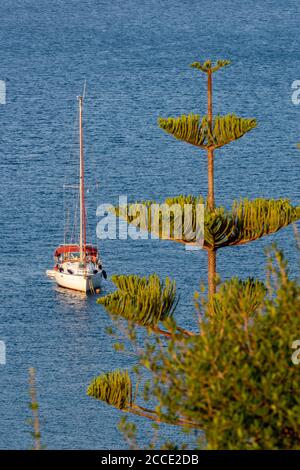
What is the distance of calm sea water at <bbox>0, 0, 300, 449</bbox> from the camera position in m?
78.9

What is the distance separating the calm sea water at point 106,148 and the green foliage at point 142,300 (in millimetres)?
35966

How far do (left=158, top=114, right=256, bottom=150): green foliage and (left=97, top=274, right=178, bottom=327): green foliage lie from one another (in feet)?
8.02

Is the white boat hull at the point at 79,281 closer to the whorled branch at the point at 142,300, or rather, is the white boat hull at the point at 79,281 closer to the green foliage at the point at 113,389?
the green foliage at the point at 113,389

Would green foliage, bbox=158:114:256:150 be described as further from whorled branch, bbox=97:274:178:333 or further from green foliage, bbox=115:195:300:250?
whorled branch, bbox=97:274:178:333

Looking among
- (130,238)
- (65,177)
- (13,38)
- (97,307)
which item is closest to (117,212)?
(97,307)

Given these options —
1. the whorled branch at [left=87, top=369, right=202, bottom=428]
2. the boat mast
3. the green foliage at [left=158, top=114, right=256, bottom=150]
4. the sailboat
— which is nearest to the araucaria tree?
the whorled branch at [left=87, top=369, right=202, bottom=428]

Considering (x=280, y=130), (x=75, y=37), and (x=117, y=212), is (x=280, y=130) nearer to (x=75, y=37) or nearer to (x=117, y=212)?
(x=75, y=37)

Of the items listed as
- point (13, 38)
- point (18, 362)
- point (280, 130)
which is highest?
point (13, 38)

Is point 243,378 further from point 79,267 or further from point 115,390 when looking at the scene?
point 79,267

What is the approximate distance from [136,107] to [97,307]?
49.7 meters

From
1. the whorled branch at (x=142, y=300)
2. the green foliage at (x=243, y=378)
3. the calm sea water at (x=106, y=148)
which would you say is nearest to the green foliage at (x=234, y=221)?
the whorled branch at (x=142, y=300)

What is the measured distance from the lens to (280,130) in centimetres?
12825

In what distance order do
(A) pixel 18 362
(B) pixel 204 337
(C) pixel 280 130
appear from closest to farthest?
(B) pixel 204 337 → (A) pixel 18 362 → (C) pixel 280 130

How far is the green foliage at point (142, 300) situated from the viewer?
28391 millimetres
